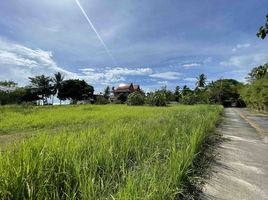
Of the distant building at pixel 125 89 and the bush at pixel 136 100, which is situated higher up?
the distant building at pixel 125 89

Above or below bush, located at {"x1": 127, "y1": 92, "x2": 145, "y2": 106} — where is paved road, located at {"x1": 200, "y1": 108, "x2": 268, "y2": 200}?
below

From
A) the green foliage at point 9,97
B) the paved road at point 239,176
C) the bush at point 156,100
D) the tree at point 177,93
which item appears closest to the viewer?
the paved road at point 239,176

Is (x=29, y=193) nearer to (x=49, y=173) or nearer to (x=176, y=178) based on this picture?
(x=49, y=173)

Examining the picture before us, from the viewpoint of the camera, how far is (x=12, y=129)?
8.54m

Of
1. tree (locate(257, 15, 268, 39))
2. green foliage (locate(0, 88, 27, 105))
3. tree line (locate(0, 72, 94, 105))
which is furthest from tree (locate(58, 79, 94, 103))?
tree (locate(257, 15, 268, 39))

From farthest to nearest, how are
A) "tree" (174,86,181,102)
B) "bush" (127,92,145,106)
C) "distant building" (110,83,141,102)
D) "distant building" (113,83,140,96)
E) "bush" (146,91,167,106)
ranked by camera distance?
1. "distant building" (113,83,140,96)
2. "distant building" (110,83,141,102)
3. "tree" (174,86,181,102)
4. "bush" (127,92,145,106)
5. "bush" (146,91,167,106)

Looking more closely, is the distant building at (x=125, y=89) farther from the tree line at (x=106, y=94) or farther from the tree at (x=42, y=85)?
the tree at (x=42, y=85)

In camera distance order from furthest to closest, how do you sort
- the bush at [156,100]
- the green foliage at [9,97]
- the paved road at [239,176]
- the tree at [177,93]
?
the tree at [177,93], the bush at [156,100], the green foliage at [9,97], the paved road at [239,176]

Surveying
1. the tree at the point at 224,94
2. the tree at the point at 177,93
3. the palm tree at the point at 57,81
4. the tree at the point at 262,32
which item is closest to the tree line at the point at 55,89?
the palm tree at the point at 57,81

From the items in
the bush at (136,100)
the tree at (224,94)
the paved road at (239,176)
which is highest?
the tree at (224,94)

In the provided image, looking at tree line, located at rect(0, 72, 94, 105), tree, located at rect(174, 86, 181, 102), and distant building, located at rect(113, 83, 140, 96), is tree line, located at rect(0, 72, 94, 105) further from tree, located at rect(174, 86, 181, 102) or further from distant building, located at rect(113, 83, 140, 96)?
tree, located at rect(174, 86, 181, 102)

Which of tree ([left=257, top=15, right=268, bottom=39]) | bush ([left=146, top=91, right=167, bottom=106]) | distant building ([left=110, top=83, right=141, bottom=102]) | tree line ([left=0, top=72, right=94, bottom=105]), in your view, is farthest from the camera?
distant building ([left=110, top=83, right=141, bottom=102])

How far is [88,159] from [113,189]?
60 cm

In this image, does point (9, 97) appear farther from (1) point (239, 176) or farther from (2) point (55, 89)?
(1) point (239, 176)
